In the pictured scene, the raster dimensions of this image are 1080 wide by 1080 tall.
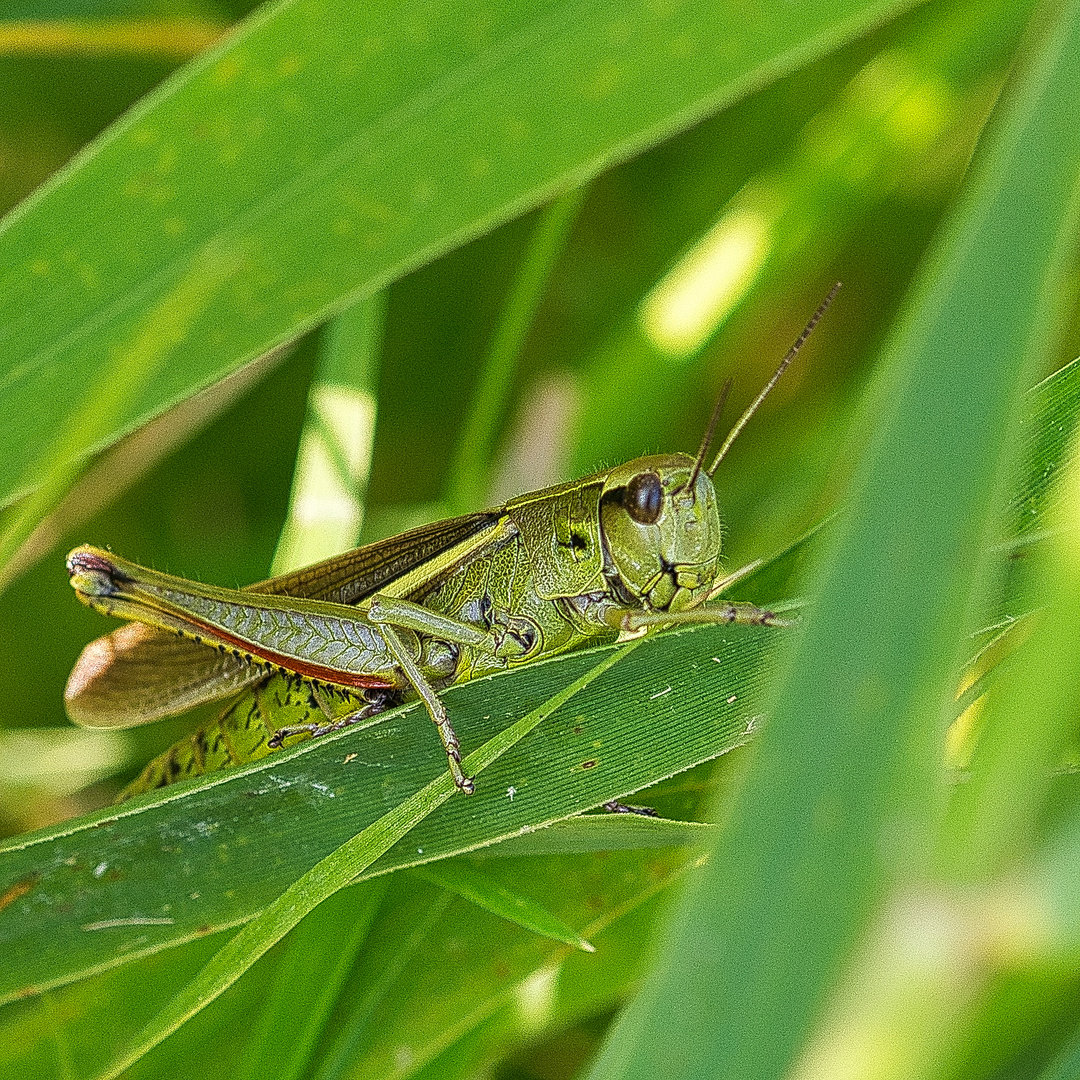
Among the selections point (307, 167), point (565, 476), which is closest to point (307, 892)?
point (307, 167)

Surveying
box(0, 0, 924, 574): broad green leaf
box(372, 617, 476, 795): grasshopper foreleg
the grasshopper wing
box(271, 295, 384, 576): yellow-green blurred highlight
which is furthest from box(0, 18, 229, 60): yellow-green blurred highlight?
box(372, 617, 476, 795): grasshopper foreleg

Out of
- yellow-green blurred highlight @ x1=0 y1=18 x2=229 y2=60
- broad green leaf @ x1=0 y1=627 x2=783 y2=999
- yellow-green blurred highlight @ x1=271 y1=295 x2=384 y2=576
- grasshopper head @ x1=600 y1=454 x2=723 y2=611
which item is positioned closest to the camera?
broad green leaf @ x1=0 y1=627 x2=783 y2=999

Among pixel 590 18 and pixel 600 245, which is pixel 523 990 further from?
pixel 600 245

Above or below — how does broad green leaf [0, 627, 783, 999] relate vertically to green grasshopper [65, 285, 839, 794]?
below

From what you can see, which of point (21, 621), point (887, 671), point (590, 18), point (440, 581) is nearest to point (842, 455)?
point (440, 581)

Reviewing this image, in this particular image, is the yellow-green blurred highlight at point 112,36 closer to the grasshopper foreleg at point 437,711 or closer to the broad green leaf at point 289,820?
the grasshopper foreleg at point 437,711

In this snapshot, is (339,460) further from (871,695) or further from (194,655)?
(871,695)

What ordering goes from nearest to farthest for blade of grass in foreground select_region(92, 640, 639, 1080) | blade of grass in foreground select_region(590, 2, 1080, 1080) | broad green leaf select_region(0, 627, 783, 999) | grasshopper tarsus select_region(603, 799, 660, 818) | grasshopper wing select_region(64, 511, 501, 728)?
blade of grass in foreground select_region(590, 2, 1080, 1080), blade of grass in foreground select_region(92, 640, 639, 1080), broad green leaf select_region(0, 627, 783, 999), grasshopper tarsus select_region(603, 799, 660, 818), grasshopper wing select_region(64, 511, 501, 728)

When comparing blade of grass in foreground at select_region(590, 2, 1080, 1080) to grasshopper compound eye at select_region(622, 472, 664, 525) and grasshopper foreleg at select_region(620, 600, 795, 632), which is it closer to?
grasshopper foreleg at select_region(620, 600, 795, 632)
